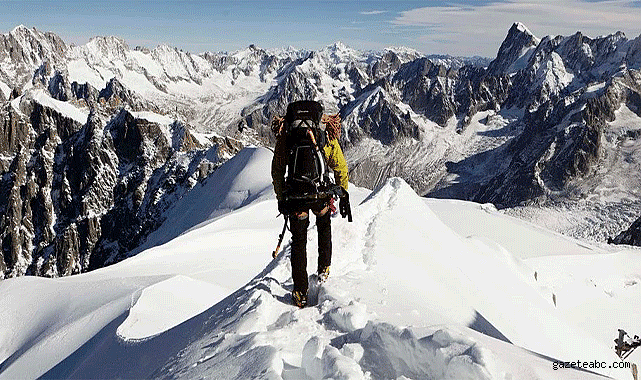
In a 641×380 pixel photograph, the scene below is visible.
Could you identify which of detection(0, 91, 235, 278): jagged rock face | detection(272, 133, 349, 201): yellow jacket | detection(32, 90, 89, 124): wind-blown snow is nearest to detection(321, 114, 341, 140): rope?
detection(272, 133, 349, 201): yellow jacket

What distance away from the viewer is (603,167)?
173875mm

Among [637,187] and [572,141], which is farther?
[572,141]

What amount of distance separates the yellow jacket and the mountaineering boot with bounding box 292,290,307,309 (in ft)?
5.68

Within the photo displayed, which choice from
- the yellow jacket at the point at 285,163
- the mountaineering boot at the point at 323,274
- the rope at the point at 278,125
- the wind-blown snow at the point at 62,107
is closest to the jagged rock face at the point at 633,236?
the mountaineering boot at the point at 323,274

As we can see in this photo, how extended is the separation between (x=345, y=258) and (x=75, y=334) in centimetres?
937

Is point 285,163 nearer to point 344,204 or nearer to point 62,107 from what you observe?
point 344,204

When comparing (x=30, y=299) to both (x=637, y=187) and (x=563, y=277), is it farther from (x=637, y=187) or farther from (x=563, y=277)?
(x=637, y=187)

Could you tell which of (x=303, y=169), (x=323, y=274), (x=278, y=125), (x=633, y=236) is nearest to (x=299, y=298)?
(x=323, y=274)

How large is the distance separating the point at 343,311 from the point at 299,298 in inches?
55.9

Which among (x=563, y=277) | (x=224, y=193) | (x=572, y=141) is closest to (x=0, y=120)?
(x=224, y=193)

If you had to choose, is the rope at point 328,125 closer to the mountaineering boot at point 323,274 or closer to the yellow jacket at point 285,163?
the yellow jacket at point 285,163

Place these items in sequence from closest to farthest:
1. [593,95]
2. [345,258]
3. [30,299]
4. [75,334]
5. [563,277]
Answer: [345,258], [75,334], [30,299], [563,277], [593,95]

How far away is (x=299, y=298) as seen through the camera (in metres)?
9.06

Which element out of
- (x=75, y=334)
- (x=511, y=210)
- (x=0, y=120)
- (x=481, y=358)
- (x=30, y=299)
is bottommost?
(x=511, y=210)
